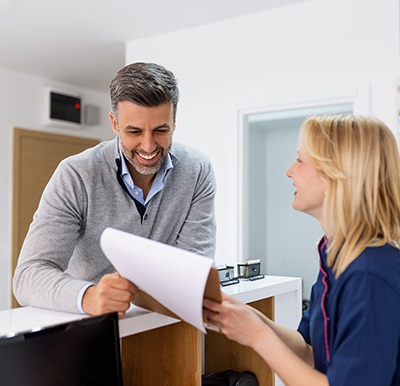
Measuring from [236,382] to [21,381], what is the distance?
77 cm

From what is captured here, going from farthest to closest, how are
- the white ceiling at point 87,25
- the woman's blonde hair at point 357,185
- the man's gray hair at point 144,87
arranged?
the white ceiling at point 87,25
the man's gray hair at point 144,87
the woman's blonde hair at point 357,185

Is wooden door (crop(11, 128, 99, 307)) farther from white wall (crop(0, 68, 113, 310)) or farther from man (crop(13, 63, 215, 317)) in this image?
man (crop(13, 63, 215, 317))

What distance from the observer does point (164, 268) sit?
38.6 inches

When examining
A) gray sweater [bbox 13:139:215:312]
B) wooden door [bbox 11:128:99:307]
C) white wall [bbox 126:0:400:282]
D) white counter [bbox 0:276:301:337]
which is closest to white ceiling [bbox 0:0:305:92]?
white wall [bbox 126:0:400:282]

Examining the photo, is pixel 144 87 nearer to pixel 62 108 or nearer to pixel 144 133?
pixel 144 133

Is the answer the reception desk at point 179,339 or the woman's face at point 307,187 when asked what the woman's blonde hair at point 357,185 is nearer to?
the woman's face at point 307,187

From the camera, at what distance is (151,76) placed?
1.52 metres

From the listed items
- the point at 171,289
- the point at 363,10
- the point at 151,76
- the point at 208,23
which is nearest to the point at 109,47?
the point at 208,23

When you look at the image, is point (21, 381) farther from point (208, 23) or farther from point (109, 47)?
point (109, 47)

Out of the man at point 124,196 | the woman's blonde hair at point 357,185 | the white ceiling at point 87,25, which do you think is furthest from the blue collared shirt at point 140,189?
the white ceiling at point 87,25

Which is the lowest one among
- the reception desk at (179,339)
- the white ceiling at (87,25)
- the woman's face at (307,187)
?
the reception desk at (179,339)

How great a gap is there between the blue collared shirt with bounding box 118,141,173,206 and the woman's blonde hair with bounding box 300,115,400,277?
613 mm

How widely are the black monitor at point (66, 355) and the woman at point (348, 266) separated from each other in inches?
8.9

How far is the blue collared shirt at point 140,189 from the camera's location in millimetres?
1592
